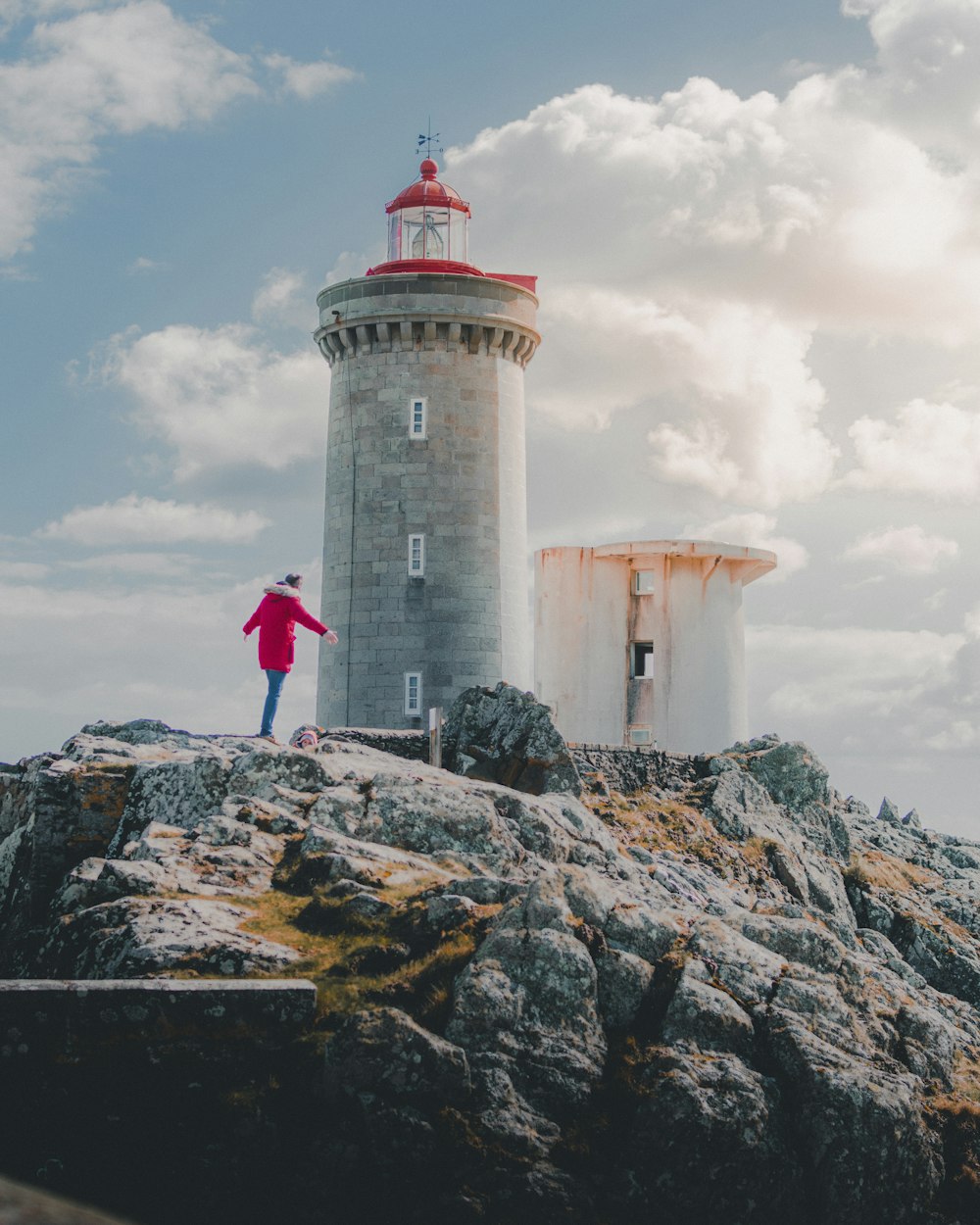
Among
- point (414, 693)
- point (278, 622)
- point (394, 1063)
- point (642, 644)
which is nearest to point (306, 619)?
point (278, 622)

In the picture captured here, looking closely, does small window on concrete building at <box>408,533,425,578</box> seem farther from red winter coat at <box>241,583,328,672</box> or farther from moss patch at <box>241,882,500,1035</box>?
moss patch at <box>241,882,500,1035</box>

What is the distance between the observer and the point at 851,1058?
39.1 ft

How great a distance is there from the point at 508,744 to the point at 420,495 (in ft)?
32.3

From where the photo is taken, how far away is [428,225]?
37.7 meters

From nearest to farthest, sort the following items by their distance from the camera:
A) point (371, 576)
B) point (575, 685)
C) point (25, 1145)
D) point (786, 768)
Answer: point (25, 1145), point (786, 768), point (371, 576), point (575, 685)

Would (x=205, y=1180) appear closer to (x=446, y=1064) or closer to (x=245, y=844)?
(x=446, y=1064)

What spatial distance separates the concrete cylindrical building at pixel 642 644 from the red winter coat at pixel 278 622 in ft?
61.0

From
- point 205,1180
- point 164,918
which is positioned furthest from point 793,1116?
point 164,918

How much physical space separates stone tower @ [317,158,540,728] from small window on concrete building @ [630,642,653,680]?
3.91 metres

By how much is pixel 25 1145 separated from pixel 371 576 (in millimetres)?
25598

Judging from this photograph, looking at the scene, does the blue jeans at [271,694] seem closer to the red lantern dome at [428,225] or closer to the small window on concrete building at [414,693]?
the small window on concrete building at [414,693]

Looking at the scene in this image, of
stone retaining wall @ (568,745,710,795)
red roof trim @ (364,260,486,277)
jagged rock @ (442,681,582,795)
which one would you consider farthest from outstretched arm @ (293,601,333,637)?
red roof trim @ (364,260,486,277)

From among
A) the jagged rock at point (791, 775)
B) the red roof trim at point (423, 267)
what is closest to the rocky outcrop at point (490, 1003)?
the jagged rock at point (791, 775)

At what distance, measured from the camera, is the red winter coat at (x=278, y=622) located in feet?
69.5
